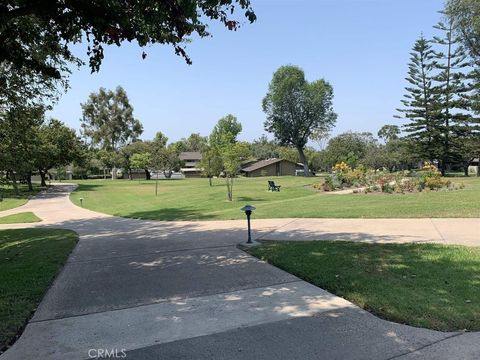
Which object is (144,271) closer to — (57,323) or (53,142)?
(57,323)

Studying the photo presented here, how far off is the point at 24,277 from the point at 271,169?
266ft

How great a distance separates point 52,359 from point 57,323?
0.94 metres

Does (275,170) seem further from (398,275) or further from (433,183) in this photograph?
(398,275)

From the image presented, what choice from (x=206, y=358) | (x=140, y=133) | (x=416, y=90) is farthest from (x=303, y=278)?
(x=140, y=133)

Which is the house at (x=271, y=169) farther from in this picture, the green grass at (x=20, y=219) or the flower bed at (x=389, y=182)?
the green grass at (x=20, y=219)

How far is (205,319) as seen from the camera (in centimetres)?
454

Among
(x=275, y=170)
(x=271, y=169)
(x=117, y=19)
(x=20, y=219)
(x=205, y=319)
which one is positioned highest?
(x=117, y=19)

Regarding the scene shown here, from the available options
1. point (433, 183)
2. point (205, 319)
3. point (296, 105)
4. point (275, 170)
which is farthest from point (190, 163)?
point (205, 319)

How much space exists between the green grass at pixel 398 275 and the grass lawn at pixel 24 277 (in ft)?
11.5

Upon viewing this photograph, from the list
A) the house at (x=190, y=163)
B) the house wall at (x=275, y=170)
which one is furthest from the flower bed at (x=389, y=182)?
the house at (x=190, y=163)

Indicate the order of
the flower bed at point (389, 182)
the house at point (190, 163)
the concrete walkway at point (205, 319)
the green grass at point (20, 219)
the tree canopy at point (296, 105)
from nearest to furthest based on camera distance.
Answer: the concrete walkway at point (205, 319)
the flower bed at point (389, 182)
the green grass at point (20, 219)
the tree canopy at point (296, 105)
the house at point (190, 163)

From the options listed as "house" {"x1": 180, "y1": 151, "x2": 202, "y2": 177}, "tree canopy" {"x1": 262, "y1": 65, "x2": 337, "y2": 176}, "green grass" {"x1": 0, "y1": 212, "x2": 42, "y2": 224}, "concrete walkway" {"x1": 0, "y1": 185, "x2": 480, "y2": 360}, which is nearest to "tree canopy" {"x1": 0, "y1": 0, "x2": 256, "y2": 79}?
"concrete walkway" {"x1": 0, "y1": 185, "x2": 480, "y2": 360}

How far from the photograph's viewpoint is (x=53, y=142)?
1853 inches

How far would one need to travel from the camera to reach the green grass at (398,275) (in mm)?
4521
